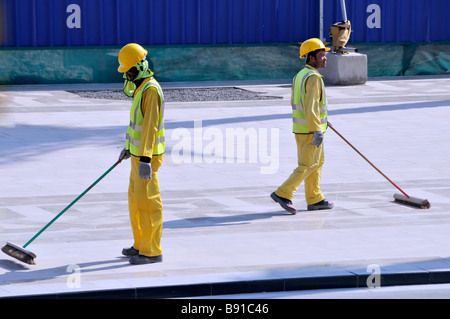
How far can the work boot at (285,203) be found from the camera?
1093cm

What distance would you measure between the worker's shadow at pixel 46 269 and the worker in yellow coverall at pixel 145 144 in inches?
7.6

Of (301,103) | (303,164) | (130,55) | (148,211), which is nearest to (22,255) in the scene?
(148,211)

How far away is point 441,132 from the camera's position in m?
16.8

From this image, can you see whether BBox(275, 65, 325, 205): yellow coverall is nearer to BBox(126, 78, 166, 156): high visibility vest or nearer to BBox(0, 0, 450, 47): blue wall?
BBox(126, 78, 166, 156): high visibility vest

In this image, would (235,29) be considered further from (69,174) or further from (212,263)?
(212,263)

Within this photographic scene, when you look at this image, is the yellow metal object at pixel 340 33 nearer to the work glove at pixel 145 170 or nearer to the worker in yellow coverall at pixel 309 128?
the worker in yellow coverall at pixel 309 128

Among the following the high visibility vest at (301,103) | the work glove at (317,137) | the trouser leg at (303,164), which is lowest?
the trouser leg at (303,164)

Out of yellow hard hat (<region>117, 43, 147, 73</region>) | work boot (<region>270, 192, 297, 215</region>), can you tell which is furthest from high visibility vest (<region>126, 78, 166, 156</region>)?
work boot (<region>270, 192, 297, 215</region>)

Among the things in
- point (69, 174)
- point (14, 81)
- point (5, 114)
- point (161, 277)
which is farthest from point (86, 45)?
point (161, 277)

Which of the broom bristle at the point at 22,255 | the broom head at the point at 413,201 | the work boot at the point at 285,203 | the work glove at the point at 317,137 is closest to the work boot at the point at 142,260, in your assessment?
the broom bristle at the point at 22,255

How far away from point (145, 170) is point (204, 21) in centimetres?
1661

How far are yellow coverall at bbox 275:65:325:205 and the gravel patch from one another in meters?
10.3
